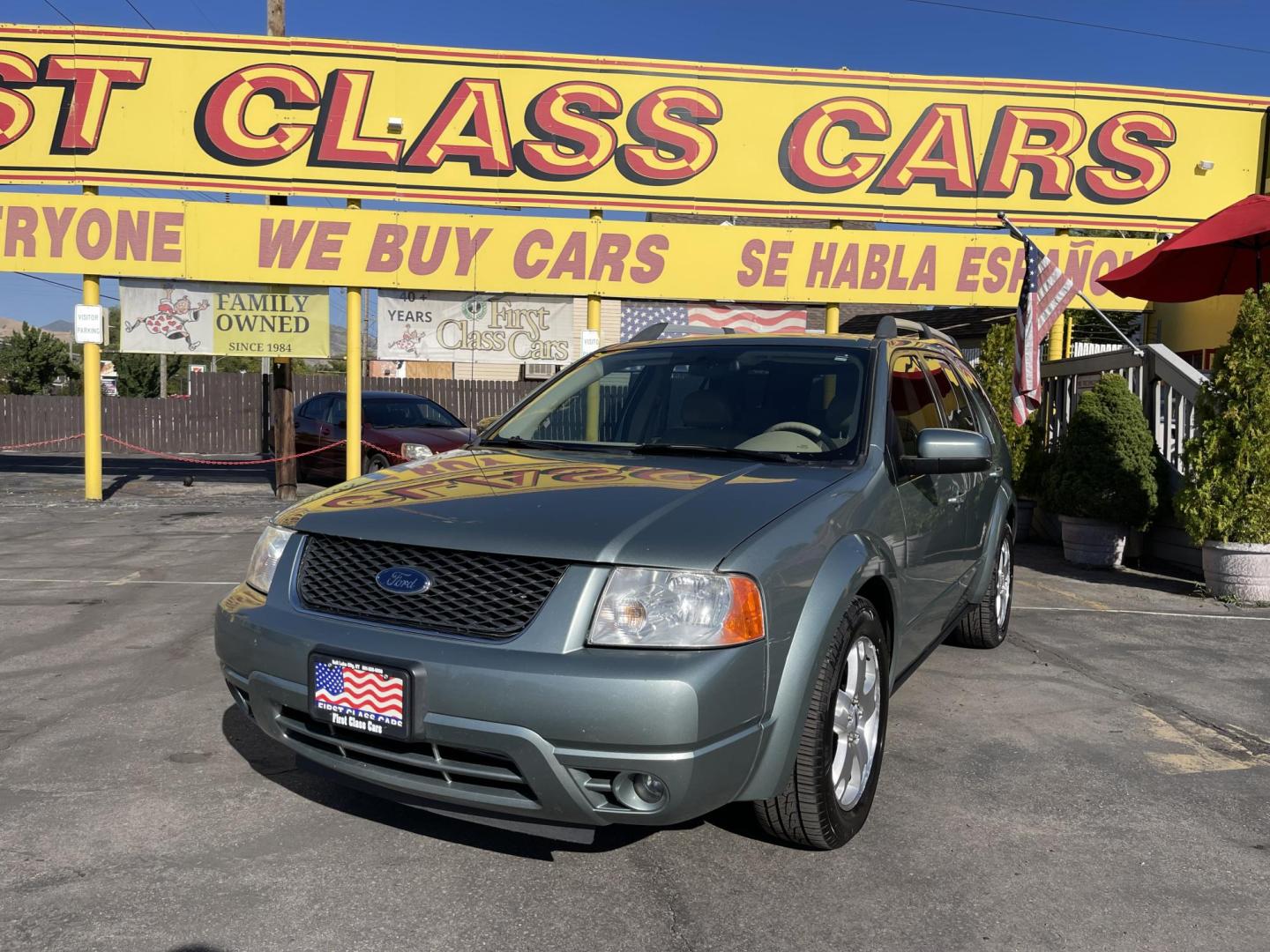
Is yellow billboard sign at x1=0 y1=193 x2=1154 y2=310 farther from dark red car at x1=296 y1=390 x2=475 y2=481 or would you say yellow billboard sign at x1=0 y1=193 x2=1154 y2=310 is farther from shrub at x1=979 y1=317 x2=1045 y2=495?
shrub at x1=979 y1=317 x2=1045 y2=495

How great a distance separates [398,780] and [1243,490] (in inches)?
272

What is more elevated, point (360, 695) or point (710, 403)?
point (710, 403)

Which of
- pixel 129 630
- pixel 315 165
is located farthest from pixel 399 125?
pixel 129 630

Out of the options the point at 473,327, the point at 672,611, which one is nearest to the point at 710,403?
the point at 672,611

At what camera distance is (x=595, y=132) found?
12.9 m

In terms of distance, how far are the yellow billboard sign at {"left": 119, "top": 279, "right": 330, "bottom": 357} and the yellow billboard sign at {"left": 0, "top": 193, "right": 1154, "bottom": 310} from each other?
0.21 metres

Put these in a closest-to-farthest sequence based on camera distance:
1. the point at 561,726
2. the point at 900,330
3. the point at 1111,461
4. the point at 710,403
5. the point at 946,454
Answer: the point at 561,726, the point at 946,454, the point at 710,403, the point at 900,330, the point at 1111,461

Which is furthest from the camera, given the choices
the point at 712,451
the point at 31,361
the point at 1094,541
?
the point at 31,361

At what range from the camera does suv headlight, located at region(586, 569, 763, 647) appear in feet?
8.79

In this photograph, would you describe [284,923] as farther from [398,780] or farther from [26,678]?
[26,678]

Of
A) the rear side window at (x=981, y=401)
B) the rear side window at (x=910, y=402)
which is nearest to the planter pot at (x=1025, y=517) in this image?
the rear side window at (x=981, y=401)

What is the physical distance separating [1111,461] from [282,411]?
1016cm

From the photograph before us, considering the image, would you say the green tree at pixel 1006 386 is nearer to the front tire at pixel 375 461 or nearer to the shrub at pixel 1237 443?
the shrub at pixel 1237 443

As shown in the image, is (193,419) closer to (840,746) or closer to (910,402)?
(910,402)
